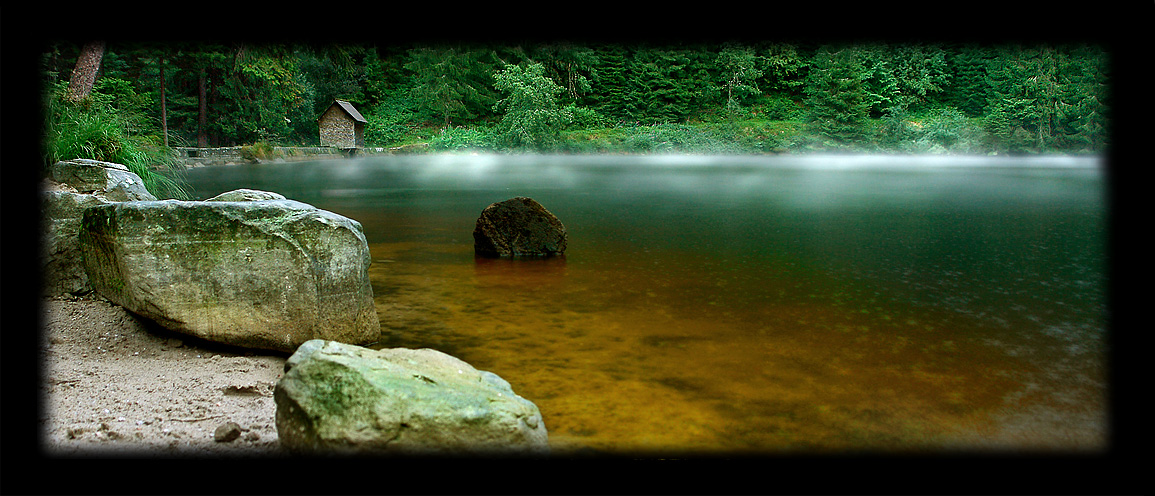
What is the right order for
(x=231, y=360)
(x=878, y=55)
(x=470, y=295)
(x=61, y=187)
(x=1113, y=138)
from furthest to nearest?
(x=878, y=55), (x=470, y=295), (x=61, y=187), (x=231, y=360), (x=1113, y=138)

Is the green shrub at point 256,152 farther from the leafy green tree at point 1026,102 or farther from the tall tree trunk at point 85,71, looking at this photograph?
the leafy green tree at point 1026,102

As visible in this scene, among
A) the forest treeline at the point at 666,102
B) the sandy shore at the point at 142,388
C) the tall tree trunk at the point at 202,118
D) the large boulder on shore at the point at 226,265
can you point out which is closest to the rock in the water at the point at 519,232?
the large boulder on shore at the point at 226,265

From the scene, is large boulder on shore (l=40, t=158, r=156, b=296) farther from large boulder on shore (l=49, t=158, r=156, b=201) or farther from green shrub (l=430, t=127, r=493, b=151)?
green shrub (l=430, t=127, r=493, b=151)

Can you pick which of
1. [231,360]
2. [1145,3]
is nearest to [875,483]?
[1145,3]

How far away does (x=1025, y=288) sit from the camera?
18.5 feet

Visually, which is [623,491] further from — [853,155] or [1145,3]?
[853,155]

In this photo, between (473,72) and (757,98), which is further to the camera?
(757,98)

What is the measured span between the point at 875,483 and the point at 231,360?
112 inches

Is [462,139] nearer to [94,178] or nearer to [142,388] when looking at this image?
[94,178]

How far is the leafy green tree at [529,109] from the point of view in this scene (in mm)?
31536

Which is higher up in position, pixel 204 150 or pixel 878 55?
pixel 878 55

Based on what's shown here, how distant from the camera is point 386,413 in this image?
2.10 metres

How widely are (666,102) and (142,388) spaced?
35.8 m

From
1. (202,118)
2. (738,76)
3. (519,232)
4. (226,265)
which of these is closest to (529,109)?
(738,76)
